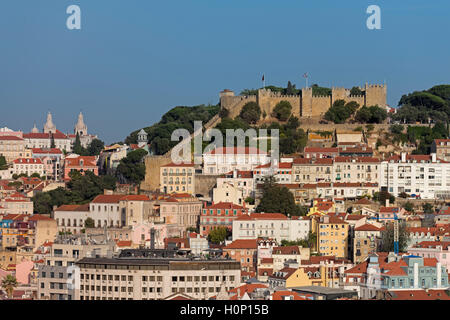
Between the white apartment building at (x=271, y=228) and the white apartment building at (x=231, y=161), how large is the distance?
Result: 28.1 feet

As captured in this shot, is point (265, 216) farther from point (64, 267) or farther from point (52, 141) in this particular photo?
point (52, 141)

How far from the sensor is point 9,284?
106 ft

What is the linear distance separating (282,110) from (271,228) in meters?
16.4

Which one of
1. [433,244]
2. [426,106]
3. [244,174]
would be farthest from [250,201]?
[426,106]

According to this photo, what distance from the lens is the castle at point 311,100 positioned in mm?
54781

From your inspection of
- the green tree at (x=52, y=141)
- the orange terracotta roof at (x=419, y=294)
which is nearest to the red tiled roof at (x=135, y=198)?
the orange terracotta roof at (x=419, y=294)

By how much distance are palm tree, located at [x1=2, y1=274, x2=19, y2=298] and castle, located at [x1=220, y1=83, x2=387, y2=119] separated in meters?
23.6

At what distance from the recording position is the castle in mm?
54781

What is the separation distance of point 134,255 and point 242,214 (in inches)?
430

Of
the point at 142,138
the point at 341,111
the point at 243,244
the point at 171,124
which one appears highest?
the point at 341,111

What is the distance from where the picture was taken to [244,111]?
54.0 m

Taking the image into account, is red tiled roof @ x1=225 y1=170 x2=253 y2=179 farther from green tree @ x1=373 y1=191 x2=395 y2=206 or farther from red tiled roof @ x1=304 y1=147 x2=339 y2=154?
green tree @ x1=373 y1=191 x2=395 y2=206
